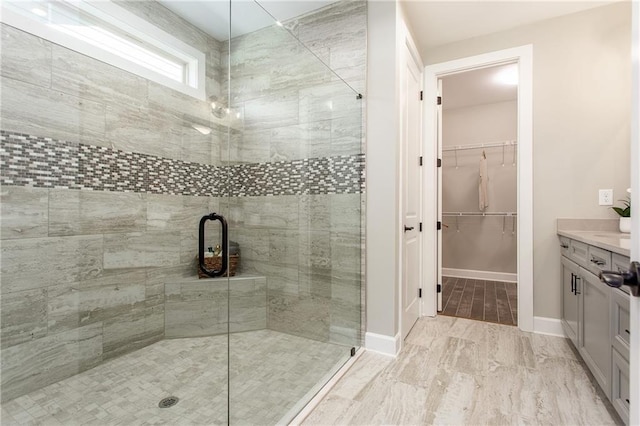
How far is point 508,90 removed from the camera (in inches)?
166

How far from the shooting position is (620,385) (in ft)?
4.92

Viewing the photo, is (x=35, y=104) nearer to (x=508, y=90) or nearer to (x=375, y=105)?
(x=375, y=105)

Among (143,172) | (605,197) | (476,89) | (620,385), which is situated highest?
(476,89)

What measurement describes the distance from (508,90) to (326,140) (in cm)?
341

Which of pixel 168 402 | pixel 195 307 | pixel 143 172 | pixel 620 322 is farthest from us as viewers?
pixel 195 307

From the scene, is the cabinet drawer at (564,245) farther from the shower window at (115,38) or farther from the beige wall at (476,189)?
the shower window at (115,38)

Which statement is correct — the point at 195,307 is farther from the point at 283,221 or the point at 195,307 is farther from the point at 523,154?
the point at 523,154

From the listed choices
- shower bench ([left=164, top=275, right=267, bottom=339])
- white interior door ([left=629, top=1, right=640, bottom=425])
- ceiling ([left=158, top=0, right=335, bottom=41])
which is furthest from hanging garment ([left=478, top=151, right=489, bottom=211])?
white interior door ([left=629, top=1, right=640, bottom=425])

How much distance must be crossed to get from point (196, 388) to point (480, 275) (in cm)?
439

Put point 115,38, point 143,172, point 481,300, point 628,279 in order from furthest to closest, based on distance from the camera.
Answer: point 481,300
point 143,172
point 115,38
point 628,279

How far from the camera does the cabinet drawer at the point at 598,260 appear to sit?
166cm

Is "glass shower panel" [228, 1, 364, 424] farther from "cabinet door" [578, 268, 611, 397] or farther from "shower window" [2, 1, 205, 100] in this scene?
"cabinet door" [578, 268, 611, 397]

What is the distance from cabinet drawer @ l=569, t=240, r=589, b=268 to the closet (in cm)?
195

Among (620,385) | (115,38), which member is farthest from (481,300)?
(115,38)
